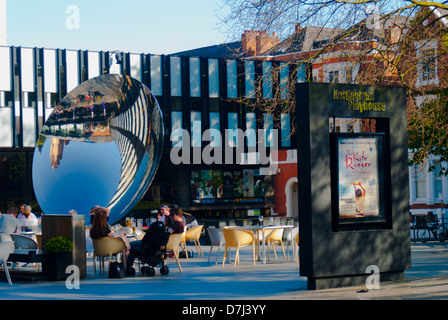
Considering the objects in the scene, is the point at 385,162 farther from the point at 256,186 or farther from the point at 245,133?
the point at 256,186

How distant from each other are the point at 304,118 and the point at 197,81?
30.1 metres

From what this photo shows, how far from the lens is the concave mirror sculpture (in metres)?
20.9

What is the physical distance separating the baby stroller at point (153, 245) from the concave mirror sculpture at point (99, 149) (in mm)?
5941

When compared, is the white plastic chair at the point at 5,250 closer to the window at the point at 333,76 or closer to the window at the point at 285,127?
the window at the point at 333,76

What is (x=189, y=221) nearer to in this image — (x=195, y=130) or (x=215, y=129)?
(x=195, y=130)

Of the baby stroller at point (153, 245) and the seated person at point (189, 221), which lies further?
the seated person at point (189, 221)

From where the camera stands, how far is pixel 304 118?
464 inches

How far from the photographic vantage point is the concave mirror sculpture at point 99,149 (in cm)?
2086

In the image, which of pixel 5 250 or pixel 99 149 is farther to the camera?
pixel 99 149

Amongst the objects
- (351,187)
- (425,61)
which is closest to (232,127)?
(425,61)

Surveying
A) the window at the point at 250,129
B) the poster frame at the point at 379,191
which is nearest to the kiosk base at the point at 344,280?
the poster frame at the point at 379,191

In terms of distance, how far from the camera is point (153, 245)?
15.0 meters

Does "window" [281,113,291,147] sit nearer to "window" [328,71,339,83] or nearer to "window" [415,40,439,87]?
"window" [415,40,439,87]

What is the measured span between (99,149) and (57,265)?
761 cm
